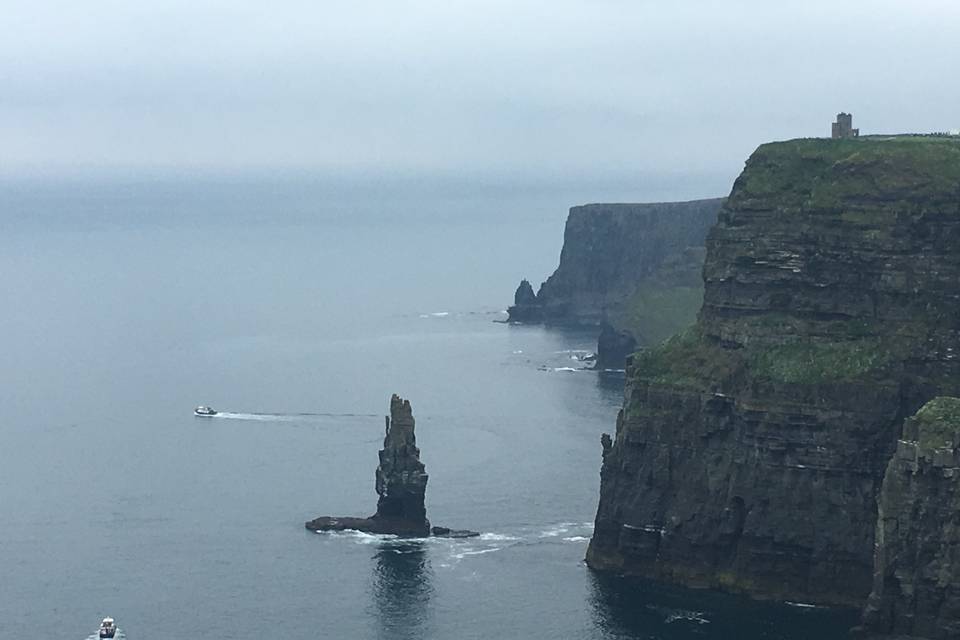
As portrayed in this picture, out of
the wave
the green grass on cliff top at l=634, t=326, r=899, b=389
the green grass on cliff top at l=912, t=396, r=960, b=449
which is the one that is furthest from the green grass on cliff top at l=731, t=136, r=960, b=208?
the wave

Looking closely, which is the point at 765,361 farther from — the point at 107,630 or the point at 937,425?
the point at 107,630

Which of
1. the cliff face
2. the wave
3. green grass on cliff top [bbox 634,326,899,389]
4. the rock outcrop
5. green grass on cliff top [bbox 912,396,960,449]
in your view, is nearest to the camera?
the rock outcrop

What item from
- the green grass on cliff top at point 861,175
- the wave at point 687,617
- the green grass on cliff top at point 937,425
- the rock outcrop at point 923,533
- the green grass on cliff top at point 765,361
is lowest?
the wave at point 687,617

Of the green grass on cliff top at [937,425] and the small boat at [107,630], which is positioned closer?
the green grass on cliff top at [937,425]

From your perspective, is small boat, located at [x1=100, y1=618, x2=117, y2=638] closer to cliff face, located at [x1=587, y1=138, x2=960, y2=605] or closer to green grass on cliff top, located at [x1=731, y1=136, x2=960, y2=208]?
cliff face, located at [x1=587, y1=138, x2=960, y2=605]

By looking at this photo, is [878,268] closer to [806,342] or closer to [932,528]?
[806,342]

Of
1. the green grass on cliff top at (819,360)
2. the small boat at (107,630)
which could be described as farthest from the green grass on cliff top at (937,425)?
the small boat at (107,630)

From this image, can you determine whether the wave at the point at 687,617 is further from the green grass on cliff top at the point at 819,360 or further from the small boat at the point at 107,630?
the small boat at the point at 107,630
